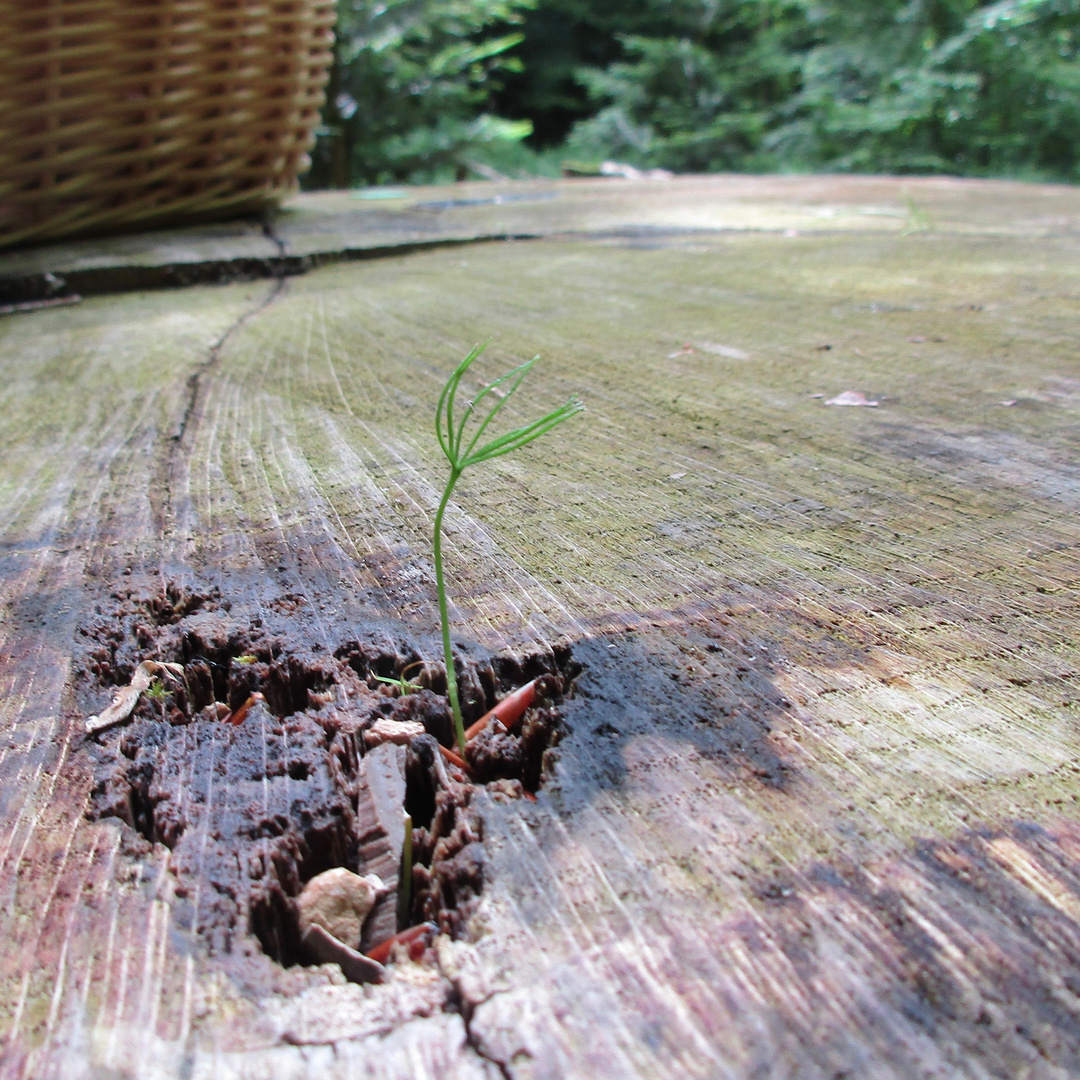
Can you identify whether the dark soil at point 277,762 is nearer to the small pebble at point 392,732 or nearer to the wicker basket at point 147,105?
the small pebble at point 392,732

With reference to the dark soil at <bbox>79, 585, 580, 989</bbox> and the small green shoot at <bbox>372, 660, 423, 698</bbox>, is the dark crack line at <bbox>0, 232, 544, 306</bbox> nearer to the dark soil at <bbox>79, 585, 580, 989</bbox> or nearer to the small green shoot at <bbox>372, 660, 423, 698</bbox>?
the dark soil at <bbox>79, 585, 580, 989</bbox>

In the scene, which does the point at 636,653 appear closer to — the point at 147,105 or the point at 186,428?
the point at 186,428

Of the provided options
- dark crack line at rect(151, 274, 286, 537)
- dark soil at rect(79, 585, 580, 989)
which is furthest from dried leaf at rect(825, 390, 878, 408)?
dark crack line at rect(151, 274, 286, 537)

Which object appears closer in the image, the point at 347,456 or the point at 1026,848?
the point at 1026,848

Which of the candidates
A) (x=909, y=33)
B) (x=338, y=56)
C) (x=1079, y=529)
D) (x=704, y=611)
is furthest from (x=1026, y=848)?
(x=909, y=33)

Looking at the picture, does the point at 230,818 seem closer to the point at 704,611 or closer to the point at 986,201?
the point at 704,611

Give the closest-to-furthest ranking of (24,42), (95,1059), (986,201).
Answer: (95,1059) → (24,42) → (986,201)
